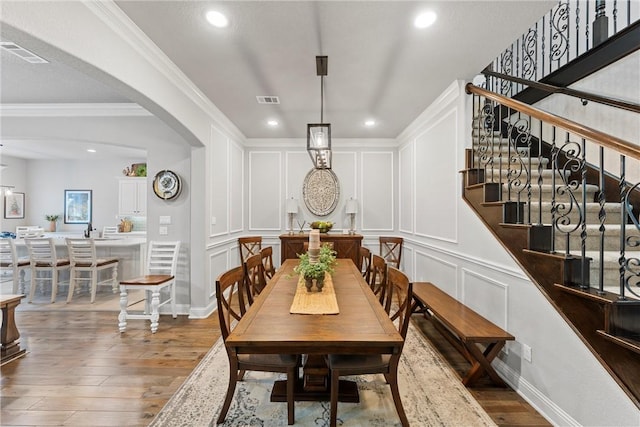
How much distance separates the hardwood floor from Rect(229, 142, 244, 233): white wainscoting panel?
5.85 feet

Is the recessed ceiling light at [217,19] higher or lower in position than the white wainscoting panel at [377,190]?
higher

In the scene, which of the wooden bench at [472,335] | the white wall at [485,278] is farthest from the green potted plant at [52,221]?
the wooden bench at [472,335]

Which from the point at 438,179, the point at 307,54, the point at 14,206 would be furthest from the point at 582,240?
the point at 14,206

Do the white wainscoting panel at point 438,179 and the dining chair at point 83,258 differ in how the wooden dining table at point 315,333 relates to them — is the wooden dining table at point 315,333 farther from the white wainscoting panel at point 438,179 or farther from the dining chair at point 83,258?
the dining chair at point 83,258

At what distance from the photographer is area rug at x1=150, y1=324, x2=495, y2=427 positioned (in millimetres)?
1925

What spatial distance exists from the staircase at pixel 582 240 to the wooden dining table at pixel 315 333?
1101 millimetres

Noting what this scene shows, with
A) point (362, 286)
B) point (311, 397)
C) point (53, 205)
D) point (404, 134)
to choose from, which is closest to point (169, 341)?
point (311, 397)

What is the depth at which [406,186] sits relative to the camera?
502cm

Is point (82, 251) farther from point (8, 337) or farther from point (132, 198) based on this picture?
point (132, 198)

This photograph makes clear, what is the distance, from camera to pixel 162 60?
2670 mm

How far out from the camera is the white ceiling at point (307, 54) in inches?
80.4

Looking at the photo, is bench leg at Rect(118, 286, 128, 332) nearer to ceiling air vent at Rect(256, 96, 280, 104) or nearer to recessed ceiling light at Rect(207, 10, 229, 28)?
ceiling air vent at Rect(256, 96, 280, 104)

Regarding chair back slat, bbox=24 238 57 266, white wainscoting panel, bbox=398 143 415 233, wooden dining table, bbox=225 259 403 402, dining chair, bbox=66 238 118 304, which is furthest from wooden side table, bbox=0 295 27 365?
white wainscoting panel, bbox=398 143 415 233

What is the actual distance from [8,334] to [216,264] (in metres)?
2.14
